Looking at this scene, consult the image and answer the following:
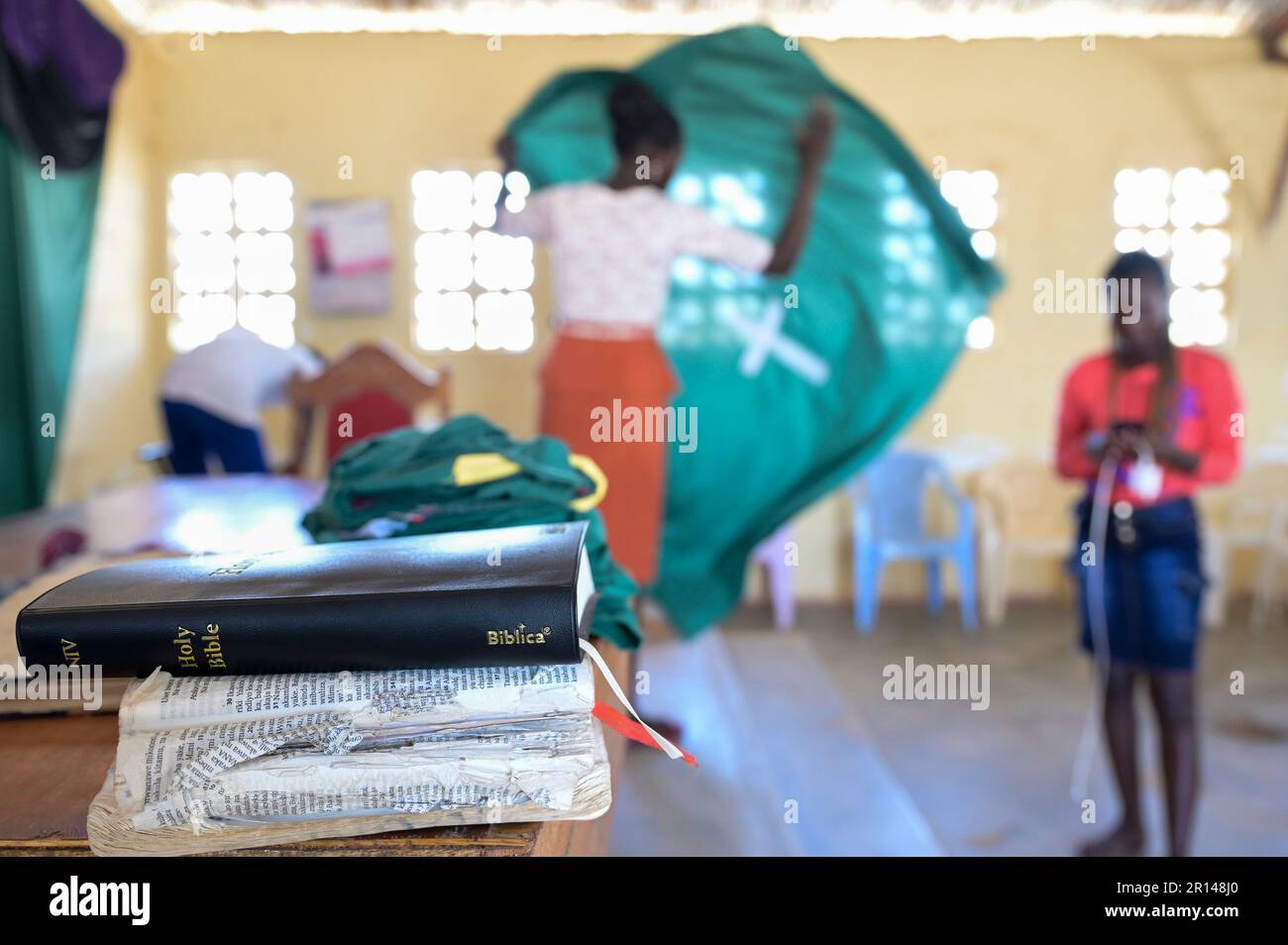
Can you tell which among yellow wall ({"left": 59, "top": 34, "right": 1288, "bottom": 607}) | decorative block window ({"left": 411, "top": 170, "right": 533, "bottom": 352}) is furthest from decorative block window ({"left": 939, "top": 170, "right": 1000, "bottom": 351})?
decorative block window ({"left": 411, "top": 170, "right": 533, "bottom": 352})

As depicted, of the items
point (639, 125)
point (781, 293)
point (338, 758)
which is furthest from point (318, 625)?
point (781, 293)

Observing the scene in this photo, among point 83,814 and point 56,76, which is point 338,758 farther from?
point 56,76

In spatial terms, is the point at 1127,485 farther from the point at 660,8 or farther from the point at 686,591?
the point at 660,8

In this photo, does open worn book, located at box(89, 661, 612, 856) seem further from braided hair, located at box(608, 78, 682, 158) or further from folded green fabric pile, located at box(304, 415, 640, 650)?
braided hair, located at box(608, 78, 682, 158)

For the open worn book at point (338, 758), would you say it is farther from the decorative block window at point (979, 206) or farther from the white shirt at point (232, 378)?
the decorative block window at point (979, 206)

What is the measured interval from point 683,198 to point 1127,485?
86.2 inches

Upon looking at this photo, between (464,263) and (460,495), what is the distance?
4.38m

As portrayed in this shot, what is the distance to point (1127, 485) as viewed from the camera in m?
2.31

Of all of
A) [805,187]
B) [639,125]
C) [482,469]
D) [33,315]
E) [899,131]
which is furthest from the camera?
[899,131]

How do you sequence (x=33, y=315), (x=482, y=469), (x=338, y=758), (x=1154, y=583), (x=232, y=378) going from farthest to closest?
(x=33, y=315) < (x=232, y=378) < (x=1154, y=583) < (x=482, y=469) < (x=338, y=758)

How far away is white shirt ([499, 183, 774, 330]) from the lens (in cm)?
241

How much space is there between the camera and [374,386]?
9.21 ft

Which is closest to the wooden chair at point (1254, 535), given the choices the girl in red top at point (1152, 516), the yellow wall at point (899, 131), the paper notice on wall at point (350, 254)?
the yellow wall at point (899, 131)

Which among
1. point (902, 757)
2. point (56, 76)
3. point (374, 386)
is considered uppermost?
point (56, 76)
